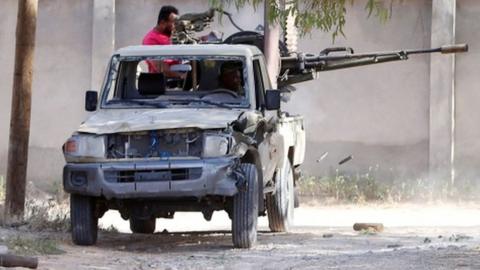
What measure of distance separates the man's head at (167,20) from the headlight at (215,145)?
3782 millimetres

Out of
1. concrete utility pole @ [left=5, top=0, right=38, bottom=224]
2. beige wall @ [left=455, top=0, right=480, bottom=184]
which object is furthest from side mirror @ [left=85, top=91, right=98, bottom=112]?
beige wall @ [left=455, top=0, right=480, bottom=184]

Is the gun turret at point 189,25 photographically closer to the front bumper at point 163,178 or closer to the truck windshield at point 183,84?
the truck windshield at point 183,84

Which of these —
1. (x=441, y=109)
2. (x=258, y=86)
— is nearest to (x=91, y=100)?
(x=258, y=86)

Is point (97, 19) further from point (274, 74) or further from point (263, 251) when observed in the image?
point (263, 251)

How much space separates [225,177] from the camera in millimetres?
11148

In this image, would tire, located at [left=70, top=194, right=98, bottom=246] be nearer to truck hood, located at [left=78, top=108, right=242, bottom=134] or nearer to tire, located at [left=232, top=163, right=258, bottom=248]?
truck hood, located at [left=78, top=108, right=242, bottom=134]

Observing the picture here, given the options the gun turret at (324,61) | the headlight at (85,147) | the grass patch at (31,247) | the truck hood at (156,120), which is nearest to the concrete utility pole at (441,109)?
the gun turret at (324,61)

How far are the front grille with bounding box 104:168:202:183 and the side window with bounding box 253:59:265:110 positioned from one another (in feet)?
5.13

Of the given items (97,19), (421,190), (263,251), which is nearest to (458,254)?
(263,251)

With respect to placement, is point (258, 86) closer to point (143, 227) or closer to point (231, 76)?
point (231, 76)

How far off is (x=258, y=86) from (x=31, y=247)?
3.14 meters

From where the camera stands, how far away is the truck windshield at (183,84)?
12.4 meters

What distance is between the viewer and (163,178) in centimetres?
1116

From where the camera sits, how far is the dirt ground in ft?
33.8
